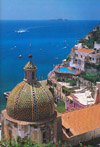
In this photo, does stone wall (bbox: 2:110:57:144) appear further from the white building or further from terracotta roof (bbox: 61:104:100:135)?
the white building

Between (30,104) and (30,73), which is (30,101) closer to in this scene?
(30,104)

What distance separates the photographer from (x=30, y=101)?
1353 cm

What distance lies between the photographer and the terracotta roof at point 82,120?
54.8ft

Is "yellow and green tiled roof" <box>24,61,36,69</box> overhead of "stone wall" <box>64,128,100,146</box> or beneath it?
overhead

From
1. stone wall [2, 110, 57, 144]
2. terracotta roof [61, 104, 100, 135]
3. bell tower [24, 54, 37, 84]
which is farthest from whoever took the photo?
terracotta roof [61, 104, 100, 135]

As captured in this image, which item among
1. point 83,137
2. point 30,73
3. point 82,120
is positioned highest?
point 30,73

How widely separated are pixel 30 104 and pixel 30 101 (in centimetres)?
17

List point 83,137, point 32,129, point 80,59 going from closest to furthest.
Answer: point 32,129
point 83,137
point 80,59

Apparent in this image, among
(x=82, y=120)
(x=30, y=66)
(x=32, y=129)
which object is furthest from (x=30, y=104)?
(x=82, y=120)

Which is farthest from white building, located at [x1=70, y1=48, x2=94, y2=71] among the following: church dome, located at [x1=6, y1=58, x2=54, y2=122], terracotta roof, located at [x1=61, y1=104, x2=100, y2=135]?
church dome, located at [x1=6, y1=58, x2=54, y2=122]

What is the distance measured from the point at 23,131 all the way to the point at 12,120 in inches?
34.9

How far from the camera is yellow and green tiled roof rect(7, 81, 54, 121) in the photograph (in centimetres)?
1345

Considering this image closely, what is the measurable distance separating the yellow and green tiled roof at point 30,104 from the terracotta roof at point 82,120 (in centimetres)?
284

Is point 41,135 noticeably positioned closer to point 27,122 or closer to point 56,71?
point 27,122
